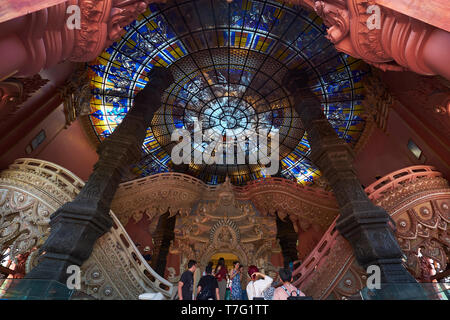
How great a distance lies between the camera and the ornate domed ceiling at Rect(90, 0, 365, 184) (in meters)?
11.4

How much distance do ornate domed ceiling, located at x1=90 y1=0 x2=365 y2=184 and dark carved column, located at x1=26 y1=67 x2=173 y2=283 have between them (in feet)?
12.4

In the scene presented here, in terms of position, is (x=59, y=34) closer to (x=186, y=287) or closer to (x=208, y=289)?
(x=186, y=287)

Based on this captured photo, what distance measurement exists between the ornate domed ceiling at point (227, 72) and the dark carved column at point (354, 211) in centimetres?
357

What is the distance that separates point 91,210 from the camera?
7.03m

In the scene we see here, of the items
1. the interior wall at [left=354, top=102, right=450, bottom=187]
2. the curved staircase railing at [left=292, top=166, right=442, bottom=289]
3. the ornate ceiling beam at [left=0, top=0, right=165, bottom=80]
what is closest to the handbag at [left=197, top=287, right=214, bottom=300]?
the ornate ceiling beam at [left=0, top=0, right=165, bottom=80]

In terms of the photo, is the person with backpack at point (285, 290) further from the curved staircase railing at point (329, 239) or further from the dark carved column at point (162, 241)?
the dark carved column at point (162, 241)

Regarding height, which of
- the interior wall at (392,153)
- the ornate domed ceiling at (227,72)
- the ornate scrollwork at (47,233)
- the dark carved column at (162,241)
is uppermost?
the ornate domed ceiling at (227,72)

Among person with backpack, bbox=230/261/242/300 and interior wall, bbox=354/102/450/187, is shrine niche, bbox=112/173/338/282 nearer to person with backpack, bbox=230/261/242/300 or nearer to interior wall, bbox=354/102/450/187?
interior wall, bbox=354/102/450/187

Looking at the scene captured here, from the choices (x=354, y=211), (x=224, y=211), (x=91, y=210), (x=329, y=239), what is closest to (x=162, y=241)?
(x=224, y=211)

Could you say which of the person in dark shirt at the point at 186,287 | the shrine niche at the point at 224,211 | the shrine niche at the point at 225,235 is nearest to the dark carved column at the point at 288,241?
the shrine niche at the point at 224,211

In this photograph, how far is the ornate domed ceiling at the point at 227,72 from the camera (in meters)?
11.4

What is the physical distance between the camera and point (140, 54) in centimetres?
1256
